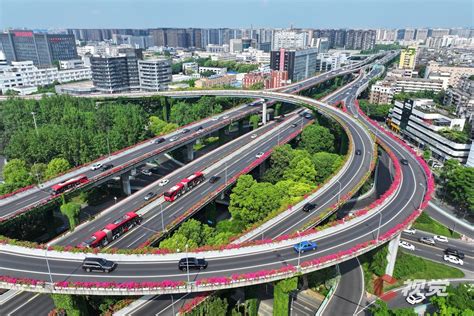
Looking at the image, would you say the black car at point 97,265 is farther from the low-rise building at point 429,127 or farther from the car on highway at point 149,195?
the low-rise building at point 429,127

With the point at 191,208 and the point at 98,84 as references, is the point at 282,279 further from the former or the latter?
the point at 98,84

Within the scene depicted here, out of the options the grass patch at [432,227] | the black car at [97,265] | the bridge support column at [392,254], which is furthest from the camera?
the grass patch at [432,227]

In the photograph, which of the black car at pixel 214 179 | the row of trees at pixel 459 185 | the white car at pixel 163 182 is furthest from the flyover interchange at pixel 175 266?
the row of trees at pixel 459 185

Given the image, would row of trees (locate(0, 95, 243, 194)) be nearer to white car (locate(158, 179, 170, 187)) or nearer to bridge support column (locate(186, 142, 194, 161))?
bridge support column (locate(186, 142, 194, 161))

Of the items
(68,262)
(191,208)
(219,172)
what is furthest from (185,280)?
(219,172)

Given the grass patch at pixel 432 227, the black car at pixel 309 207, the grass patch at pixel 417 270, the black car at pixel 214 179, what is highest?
the black car at pixel 309 207

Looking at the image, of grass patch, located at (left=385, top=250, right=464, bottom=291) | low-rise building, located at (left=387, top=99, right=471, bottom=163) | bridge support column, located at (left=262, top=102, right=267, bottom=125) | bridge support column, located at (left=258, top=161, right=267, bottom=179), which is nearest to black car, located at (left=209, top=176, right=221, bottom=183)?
bridge support column, located at (left=258, top=161, right=267, bottom=179)
